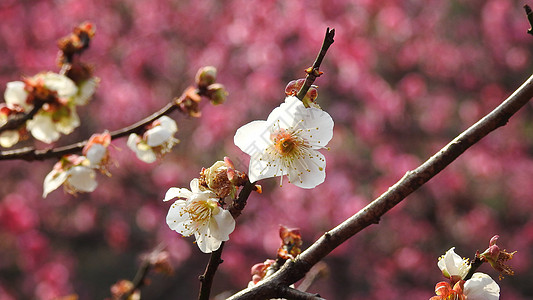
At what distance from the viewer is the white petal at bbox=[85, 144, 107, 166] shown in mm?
1116

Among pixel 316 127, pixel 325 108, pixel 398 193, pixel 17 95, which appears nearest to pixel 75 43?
pixel 17 95

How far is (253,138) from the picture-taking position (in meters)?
0.79

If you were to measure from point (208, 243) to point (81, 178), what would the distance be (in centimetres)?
52

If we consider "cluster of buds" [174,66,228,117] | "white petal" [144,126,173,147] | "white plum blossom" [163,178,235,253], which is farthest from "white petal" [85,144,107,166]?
"white plum blossom" [163,178,235,253]

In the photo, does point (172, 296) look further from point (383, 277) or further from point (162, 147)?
point (162, 147)

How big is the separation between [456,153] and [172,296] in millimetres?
4404

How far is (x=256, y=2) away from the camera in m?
4.05

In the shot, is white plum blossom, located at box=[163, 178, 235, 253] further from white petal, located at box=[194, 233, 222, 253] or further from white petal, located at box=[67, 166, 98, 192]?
white petal, located at box=[67, 166, 98, 192]

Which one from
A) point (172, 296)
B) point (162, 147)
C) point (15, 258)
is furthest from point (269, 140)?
point (15, 258)

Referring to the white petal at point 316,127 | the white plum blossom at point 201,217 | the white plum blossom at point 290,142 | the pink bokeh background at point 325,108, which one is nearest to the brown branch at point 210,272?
the white plum blossom at point 201,217

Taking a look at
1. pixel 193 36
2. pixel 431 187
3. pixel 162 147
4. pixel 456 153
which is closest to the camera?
pixel 456 153

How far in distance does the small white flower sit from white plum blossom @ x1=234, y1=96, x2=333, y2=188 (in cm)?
23

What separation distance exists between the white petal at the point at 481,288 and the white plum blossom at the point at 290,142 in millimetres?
262

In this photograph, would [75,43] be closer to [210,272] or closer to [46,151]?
[46,151]
